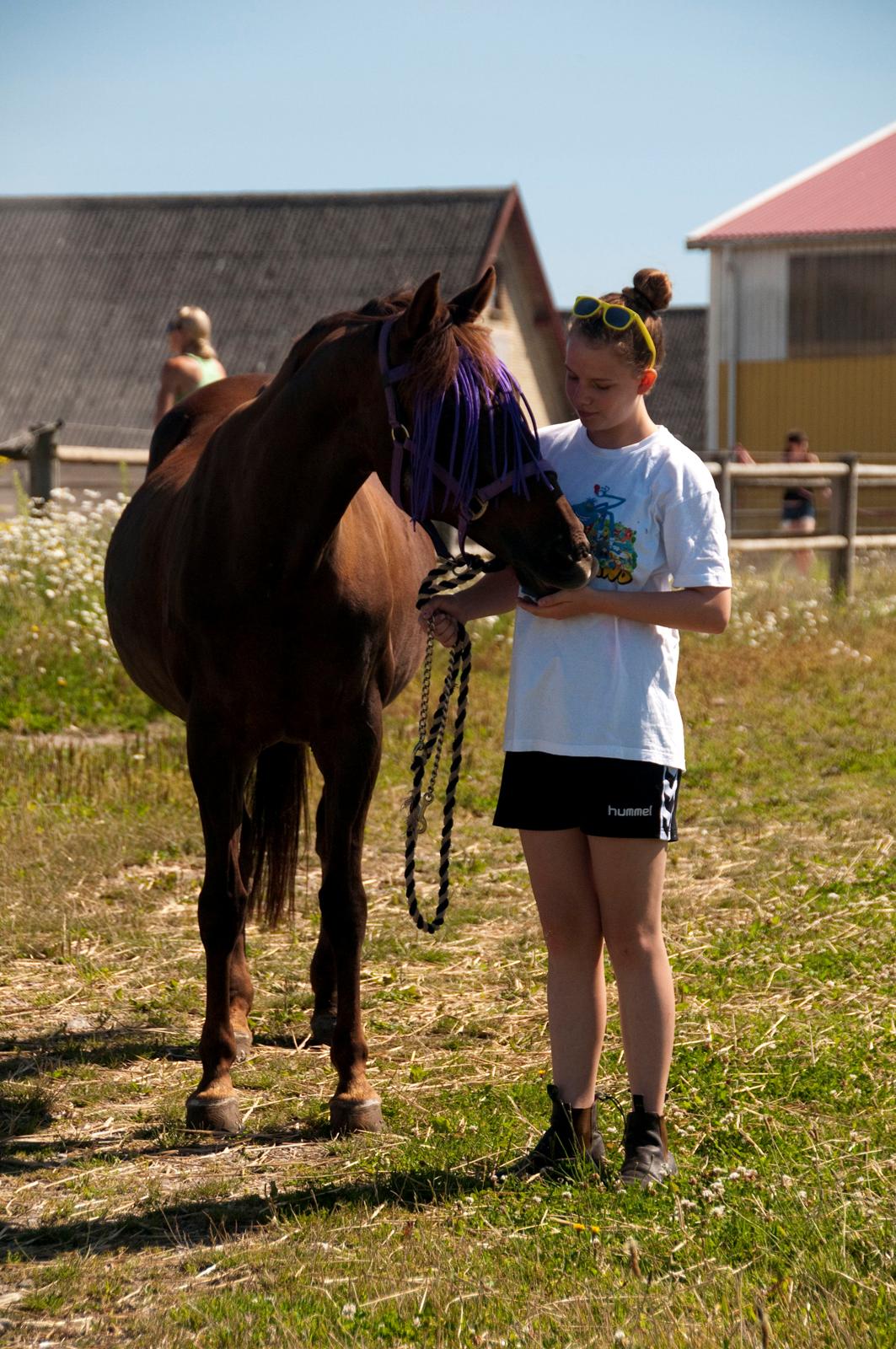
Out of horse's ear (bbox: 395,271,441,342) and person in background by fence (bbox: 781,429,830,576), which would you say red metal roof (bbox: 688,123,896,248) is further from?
horse's ear (bbox: 395,271,441,342)

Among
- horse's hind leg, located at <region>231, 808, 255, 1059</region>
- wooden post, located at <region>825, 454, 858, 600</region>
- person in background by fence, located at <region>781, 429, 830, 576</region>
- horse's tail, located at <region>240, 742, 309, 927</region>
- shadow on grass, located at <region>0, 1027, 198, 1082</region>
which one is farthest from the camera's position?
person in background by fence, located at <region>781, 429, 830, 576</region>

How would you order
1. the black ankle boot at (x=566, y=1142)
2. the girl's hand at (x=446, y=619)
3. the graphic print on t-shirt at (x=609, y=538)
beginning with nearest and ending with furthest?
the graphic print on t-shirt at (x=609, y=538) < the black ankle boot at (x=566, y=1142) < the girl's hand at (x=446, y=619)

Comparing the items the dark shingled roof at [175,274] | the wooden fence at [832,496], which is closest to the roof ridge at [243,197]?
the dark shingled roof at [175,274]

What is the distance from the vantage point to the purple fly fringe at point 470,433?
2898 mm

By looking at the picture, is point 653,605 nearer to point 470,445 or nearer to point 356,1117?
point 470,445

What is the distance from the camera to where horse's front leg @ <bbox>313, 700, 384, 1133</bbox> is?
3629mm

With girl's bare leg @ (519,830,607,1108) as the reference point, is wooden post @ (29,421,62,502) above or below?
above

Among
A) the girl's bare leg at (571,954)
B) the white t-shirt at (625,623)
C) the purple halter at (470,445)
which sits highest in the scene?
the purple halter at (470,445)

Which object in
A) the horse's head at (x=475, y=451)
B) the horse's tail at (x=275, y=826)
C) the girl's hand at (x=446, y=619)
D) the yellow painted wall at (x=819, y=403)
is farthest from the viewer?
the yellow painted wall at (x=819, y=403)

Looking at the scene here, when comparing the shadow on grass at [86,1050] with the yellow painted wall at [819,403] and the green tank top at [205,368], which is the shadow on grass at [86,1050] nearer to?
the green tank top at [205,368]

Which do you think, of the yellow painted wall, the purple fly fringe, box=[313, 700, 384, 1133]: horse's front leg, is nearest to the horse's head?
the purple fly fringe

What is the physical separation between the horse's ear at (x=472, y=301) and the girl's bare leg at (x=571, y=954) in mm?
1096

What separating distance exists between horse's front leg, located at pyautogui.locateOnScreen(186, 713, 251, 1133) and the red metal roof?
2337 cm

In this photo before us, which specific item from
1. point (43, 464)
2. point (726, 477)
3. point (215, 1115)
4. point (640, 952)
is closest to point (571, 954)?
point (640, 952)
